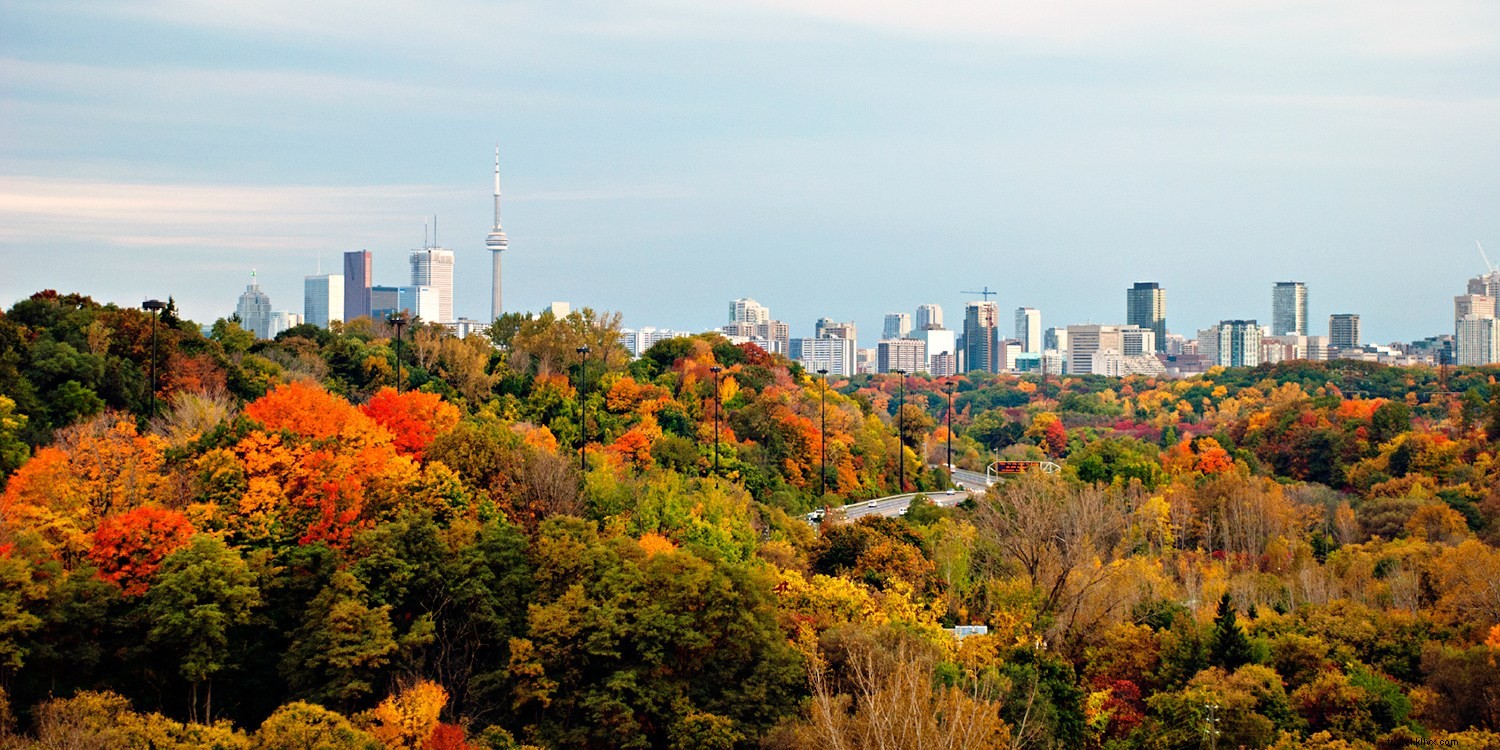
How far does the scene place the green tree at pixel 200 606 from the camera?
31.1 m

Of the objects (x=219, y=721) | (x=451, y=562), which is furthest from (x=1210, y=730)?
(x=219, y=721)

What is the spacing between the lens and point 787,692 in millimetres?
33500

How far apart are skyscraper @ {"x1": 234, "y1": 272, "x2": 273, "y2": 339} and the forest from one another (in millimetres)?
103108

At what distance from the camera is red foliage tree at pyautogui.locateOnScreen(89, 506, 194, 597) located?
1286 inches

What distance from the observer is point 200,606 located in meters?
31.4

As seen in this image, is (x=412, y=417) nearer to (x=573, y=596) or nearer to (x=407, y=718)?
(x=573, y=596)

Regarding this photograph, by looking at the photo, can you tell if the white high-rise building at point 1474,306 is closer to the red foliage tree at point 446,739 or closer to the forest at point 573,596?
the forest at point 573,596

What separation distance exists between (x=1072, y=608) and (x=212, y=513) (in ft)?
71.5

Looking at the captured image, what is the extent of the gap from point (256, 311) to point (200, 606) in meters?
132

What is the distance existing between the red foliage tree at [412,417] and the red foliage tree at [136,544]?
7.81m

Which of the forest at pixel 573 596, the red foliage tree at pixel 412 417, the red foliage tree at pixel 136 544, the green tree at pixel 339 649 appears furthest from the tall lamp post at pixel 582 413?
the red foliage tree at pixel 136 544

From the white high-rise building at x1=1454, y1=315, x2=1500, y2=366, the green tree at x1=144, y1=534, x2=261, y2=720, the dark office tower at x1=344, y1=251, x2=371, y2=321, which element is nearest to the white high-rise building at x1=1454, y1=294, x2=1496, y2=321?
the white high-rise building at x1=1454, y1=315, x2=1500, y2=366

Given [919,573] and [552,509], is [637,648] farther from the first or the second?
[919,573]

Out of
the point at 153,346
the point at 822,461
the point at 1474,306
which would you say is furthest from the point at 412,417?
the point at 1474,306
